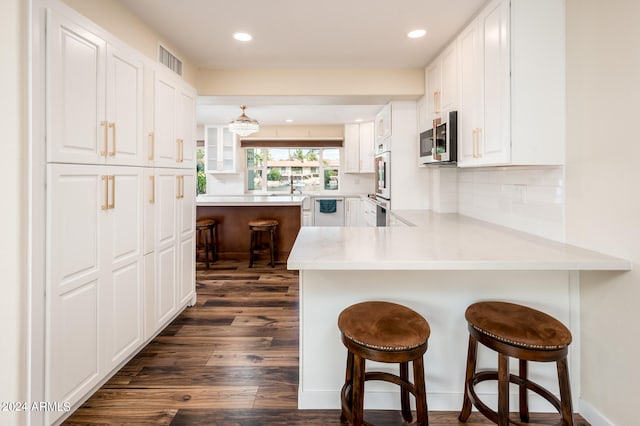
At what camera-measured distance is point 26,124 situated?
1.51 meters

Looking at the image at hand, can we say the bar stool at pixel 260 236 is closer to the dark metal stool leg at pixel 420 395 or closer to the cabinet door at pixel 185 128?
the cabinet door at pixel 185 128

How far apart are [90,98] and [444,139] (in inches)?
94.7

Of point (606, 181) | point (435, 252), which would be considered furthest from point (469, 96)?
point (435, 252)

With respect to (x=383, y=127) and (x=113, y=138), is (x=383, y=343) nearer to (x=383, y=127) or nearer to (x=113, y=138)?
(x=113, y=138)

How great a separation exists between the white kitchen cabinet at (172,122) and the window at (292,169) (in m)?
4.59

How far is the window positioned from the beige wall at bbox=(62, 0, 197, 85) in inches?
197

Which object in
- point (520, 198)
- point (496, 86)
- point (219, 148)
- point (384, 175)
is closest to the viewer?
point (496, 86)

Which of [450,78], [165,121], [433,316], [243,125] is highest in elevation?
[243,125]

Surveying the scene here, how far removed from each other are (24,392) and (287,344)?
5.08 feet

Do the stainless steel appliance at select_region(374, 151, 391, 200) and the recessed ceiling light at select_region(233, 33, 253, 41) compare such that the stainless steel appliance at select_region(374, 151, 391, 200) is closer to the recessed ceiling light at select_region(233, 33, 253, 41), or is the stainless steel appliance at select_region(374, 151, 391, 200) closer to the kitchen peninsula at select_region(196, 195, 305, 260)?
the kitchen peninsula at select_region(196, 195, 305, 260)

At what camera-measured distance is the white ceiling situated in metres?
2.31

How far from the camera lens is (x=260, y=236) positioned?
→ 540 centimetres

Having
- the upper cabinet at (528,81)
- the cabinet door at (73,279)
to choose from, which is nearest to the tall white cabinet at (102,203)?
the cabinet door at (73,279)

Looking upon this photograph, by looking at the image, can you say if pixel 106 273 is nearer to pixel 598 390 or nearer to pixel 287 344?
pixel 287 344
